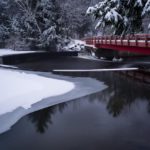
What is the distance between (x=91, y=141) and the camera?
9664mm

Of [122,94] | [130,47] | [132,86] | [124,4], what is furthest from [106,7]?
[122,94]

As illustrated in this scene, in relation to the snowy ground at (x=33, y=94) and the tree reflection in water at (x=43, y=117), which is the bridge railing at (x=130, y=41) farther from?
→ the tree reflection in water at (x=43, y=117)

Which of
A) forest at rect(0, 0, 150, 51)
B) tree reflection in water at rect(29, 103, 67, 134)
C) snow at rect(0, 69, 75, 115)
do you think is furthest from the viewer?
forest at rect(0, 0, 150, 51)

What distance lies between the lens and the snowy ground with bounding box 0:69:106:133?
12555 millimetres

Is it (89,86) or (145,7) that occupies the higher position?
(145,7)

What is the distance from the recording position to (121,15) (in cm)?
3528

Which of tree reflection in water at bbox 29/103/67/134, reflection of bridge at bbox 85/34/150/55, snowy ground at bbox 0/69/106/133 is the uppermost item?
reflection of bridge at bbox 85/34/150/55

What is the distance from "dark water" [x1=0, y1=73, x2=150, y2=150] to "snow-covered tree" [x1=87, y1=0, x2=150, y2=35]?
775 inches

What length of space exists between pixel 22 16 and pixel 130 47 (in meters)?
36.1

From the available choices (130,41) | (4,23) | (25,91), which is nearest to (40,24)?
(4,23)

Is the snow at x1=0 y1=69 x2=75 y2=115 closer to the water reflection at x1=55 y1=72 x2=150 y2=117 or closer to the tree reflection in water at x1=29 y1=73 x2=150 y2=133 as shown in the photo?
the tree reflection in water at x1=29 y1=73 x2=150 y2=133

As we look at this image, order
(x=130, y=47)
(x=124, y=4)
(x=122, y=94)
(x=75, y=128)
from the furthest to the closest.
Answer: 1. (x=124, y=4)
2. (x=130, y=47)
3. (x=122, y=94)
4. (x=75, y=128)

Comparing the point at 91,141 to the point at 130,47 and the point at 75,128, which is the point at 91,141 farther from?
the point at 130,47

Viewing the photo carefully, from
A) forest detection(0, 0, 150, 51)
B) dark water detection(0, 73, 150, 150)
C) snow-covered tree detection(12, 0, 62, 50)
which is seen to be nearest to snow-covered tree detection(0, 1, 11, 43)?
forest detection(0, 0, 150, 51)
